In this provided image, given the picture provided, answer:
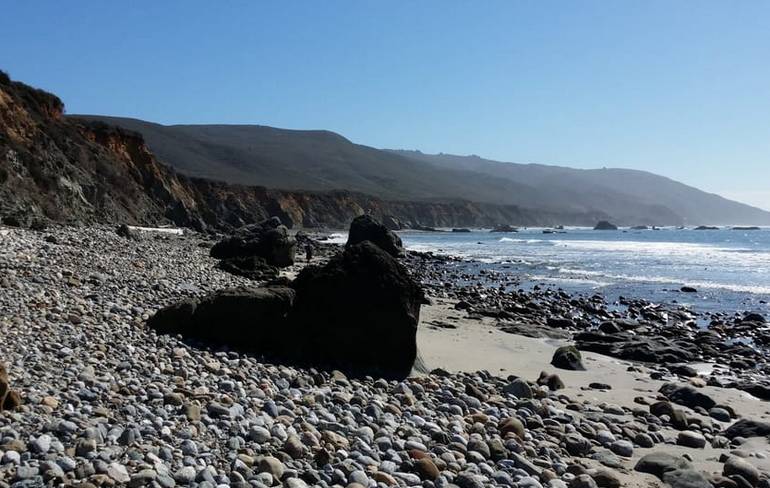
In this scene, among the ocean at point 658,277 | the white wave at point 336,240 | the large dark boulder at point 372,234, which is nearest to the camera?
the ocean at point 658,277

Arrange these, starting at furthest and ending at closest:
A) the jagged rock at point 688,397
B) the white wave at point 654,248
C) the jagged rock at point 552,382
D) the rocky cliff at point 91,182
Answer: the white wave at point 654,248 → the rocky cliff at point 91,182 → the jagged rock at point 552,382 → the jagged rock at point 688,397

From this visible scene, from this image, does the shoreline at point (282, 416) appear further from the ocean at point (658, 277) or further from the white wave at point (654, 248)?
the white wave at point (654, 248)

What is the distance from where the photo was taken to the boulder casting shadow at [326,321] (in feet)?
29.5

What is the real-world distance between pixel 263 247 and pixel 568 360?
1473 cm

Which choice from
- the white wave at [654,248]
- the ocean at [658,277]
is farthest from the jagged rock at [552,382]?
the white wave at [654,248]

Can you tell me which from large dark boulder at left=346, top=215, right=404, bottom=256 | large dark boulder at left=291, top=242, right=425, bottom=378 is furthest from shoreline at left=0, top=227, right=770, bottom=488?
large dark boulder at left=346, top=215, right=404, bottom=256

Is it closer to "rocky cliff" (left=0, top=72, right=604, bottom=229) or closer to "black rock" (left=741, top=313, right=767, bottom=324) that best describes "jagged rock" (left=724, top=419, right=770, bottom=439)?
"black rock" (left=741, top=313, right=767, bottom=324)

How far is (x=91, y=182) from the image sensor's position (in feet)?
125

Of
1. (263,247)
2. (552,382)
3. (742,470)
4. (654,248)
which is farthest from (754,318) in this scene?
(654,248)

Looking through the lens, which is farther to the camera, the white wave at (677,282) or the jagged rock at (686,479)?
the white wave at (677,282)

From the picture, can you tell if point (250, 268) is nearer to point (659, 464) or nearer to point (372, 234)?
point (372, 234)

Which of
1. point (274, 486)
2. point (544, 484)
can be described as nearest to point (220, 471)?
point (274, 486)

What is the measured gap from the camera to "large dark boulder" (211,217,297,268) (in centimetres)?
2352

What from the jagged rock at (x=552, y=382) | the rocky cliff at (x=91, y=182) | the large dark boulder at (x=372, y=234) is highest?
the rocky cliff at (x=91, y=182)
